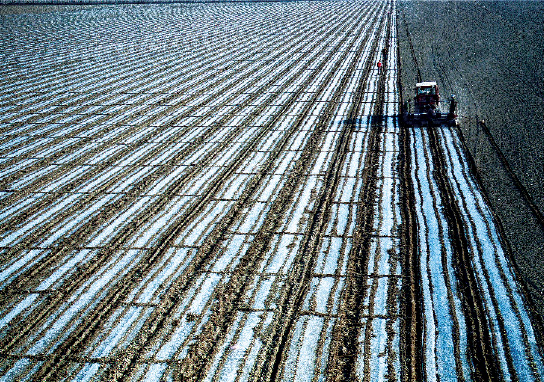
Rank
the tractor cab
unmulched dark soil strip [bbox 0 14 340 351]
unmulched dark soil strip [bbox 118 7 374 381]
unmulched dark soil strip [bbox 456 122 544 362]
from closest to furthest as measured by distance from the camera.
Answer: unmulched dark soil strip [bbox 118 7 374 381] < unmulched dark soil strip [bbox 456 122 544 362] < unmulched dark soil strip [bbox 0 14 340 351] < the tractor cab

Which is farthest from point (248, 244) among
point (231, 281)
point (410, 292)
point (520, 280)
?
point (520, 280)

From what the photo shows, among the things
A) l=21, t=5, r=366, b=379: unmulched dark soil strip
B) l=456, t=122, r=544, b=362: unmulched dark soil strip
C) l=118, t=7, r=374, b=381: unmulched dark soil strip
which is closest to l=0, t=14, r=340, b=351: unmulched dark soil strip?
l=21, t=5, r=366, b=379: unmulched dark soil strip

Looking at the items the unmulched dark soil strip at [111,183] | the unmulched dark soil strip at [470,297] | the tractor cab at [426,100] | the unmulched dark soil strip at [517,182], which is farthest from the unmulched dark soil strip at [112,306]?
the tractor cab at [426,100]

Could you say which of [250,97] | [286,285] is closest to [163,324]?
[286,285]

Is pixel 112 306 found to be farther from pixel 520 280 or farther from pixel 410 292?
pixel 520 280

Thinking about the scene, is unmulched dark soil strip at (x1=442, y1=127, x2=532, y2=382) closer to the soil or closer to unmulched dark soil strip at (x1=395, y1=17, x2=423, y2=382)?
the soil

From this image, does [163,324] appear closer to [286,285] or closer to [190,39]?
[286,285]


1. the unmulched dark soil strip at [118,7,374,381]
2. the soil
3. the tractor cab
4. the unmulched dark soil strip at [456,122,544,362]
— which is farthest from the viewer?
the tractor cab

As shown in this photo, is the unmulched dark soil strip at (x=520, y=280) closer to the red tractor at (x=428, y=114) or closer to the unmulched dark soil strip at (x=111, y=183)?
the red tractor at (x=428, y=114)
